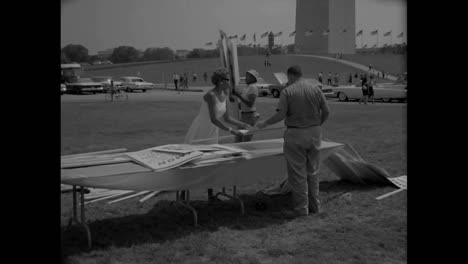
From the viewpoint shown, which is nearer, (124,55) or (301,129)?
(301,129)

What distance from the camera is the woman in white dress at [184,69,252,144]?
6035 millimetres

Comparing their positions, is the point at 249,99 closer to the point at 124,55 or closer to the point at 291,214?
the point at 291,214

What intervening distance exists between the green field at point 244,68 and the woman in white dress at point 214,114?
42924 millimetres

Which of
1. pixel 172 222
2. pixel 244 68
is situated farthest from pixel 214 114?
pixel 244 68

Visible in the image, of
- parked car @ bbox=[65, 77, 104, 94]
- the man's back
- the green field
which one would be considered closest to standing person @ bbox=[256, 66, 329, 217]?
the man's back

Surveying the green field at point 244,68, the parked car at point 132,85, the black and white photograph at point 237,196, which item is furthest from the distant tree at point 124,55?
the black and white photograph at point 237,196

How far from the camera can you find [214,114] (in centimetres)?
604

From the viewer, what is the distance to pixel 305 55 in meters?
62.9

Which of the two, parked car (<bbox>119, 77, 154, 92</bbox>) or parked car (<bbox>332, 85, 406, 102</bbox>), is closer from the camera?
parked car (<bbox>332, 85, 406, 102</bbox>)

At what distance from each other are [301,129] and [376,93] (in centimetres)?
2236

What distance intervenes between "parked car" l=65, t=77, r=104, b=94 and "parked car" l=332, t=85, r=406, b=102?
1623 cm

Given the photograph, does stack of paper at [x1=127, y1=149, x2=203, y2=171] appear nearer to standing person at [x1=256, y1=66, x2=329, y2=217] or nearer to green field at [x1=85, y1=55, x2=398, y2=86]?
standing person at [x1=256, y1=66, x2=329, y2=217]

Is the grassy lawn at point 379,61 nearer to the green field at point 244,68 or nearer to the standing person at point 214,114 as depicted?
the green field at point 244,68
